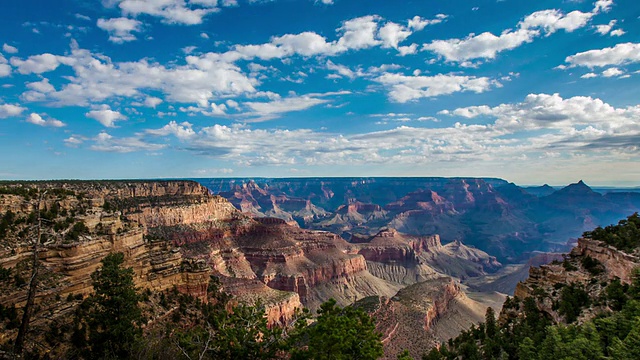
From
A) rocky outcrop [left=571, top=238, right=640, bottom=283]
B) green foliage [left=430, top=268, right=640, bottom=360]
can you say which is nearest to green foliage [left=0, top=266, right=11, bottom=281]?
green foliage [left=430, top=268, right=640, bottom=360]

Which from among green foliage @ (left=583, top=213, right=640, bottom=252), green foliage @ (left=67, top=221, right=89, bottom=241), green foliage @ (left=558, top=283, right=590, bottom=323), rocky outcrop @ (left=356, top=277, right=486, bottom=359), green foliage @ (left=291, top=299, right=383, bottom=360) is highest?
green foliage @ (left=67, top=221, right=89, bottom=241)

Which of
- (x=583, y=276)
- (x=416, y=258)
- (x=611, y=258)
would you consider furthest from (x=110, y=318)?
(x=416, y=258)

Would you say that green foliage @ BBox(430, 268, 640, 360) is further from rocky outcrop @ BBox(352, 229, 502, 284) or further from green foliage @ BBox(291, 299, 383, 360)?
rocky outcrop @ BBox(352, 229, 502, 284)

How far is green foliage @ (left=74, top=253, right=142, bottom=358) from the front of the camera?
20266 millimetres

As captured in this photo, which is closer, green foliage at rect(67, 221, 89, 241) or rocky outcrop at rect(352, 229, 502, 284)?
green foliage at rect(67, 221, 89, 241)

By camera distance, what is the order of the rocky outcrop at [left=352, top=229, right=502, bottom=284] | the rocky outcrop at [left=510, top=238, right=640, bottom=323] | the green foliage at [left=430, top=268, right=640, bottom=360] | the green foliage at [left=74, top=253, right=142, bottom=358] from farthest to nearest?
1. the rocky outcrop at [left=352, top=229, right=502, bottom=284]
2. the rocky outcrop at [left=510, top=238, right=640, bottom=323]
3. the green foliage at [left=74, top=253, right=142, bottom=358]
4. the green foliage at [left=430, top=268, right=640, bottom=360]

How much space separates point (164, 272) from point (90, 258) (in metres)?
8.47

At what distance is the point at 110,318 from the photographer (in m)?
21.0

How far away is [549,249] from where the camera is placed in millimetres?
198750

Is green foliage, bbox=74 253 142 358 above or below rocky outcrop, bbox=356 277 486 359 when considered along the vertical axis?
above

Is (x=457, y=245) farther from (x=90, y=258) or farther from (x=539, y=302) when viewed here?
(x=90, y=258)

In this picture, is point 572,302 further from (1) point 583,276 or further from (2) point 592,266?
(2) point 592,266

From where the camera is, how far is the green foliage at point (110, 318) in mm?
20266

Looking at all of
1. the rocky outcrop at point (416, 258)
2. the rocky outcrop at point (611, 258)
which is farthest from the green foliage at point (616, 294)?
the rocky outcrop at point (416, 258)
